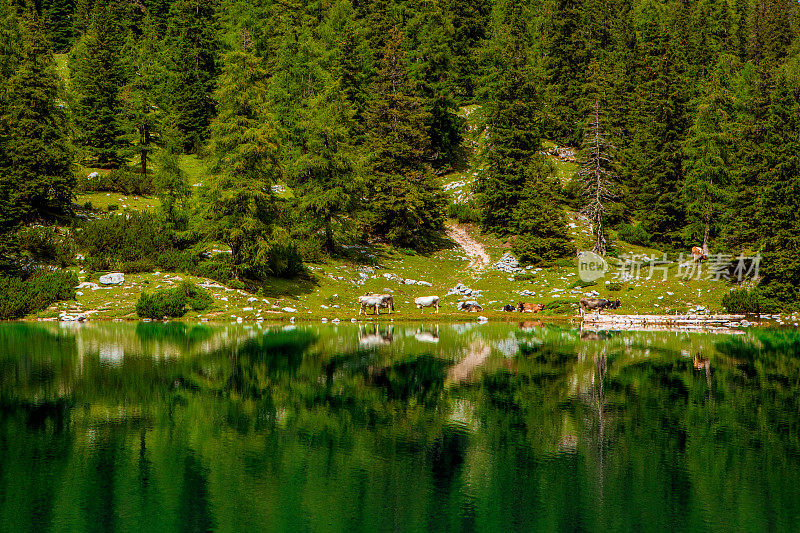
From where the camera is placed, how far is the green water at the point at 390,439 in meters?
12.3

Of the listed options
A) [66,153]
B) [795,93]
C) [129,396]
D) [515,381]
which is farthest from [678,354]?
[66,153]

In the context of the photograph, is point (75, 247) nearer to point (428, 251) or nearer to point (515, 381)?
point (428, 251)

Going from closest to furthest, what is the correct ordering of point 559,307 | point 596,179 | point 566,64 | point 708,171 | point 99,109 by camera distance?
point 559,307
point 708,171
point 596,179
point 99,109
point 566,64

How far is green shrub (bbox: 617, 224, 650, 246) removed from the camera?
67.4 meters

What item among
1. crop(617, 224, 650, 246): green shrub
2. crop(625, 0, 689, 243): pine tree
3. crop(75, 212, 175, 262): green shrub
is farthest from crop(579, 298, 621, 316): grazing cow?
crop(75, 212, 175, 262): green shrub

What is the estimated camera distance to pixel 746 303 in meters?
50.1

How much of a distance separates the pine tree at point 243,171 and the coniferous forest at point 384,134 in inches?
6.8

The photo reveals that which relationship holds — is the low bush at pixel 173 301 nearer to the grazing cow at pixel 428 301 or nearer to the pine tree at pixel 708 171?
the grazing cow at pixel 428 301

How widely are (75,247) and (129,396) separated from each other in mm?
31712

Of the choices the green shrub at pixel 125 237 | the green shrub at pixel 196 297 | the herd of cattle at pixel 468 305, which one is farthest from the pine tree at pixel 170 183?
the herd of cattle at pixel 468 305

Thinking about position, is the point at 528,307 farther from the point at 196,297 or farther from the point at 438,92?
the point at 438,92

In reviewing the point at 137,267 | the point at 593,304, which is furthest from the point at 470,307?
the point at 137,267

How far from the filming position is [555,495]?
13266mm

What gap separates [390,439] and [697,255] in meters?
52.4
